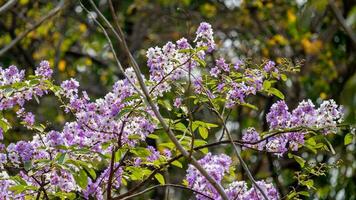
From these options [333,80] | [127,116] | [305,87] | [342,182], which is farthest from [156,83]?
[333,80]

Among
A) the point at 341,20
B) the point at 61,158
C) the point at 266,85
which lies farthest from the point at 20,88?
the point at 341,20

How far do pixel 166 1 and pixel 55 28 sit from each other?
1.21 m

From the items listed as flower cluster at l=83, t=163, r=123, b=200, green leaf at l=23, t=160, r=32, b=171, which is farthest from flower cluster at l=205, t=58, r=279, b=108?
green leaf at l=23, t=160, r=32, b=171

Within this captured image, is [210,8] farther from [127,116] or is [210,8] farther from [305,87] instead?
[127,116]

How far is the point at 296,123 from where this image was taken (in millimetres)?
2920

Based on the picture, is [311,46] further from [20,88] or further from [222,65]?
[20,88]

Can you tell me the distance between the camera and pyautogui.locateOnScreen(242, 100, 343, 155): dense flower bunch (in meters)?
2.85

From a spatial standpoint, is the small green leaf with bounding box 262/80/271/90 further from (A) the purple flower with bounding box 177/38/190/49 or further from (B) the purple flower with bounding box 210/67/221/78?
(A) the purple flower with bounding box 177/38/190/49

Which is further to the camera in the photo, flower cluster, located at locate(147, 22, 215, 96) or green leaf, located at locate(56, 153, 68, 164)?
flower cluster, located at locate(147, 22, 215, 96)

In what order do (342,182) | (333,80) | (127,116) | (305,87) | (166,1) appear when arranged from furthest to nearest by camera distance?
(166,1), (333,80), (305,87), (342,182), (127,116)

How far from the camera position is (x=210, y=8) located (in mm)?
8070

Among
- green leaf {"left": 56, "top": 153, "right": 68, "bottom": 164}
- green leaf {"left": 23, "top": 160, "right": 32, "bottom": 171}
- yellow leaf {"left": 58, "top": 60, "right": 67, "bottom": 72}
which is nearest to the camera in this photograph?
green leaf {"left": 56, "top": 153, "right": 68, "bottom": 164}

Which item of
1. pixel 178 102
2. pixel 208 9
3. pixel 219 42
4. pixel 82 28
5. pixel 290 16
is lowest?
pixel 178 102

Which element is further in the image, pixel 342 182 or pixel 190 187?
pixel 342 182
